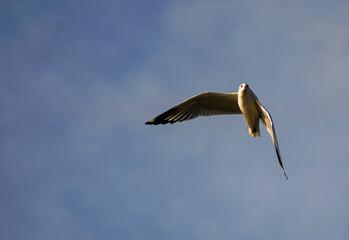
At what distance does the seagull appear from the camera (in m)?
11.8

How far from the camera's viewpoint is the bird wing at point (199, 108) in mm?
12648

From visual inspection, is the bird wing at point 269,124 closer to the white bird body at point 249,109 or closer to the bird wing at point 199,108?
the white bird body at point 249,109

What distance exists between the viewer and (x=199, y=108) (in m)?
12.9

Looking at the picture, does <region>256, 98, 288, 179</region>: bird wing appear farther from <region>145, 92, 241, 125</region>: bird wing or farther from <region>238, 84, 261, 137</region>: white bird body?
<region>145, 92, 241, 125</region>: bird wing

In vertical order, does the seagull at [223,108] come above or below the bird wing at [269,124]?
above

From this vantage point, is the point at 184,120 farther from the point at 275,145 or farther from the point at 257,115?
the point at 275,145

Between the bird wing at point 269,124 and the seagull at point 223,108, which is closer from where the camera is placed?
the bird wing at point 269,124

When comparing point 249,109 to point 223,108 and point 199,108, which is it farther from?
point 199,108

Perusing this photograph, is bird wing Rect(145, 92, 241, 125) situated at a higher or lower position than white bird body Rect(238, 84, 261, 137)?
higher

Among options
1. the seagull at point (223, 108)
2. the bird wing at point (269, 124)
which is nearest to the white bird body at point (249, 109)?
the seagull at point (223, 108)

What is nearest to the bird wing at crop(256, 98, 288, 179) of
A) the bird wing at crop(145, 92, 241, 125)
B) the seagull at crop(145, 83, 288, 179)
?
the seagull at crop(145, 83, 288, 179)

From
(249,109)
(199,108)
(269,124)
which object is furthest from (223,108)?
(269,124)

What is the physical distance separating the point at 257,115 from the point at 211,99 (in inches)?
50.1

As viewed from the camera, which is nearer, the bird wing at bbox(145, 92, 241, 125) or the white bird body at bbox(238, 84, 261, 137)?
the white bird body at bbox(238, 84, 261, 137)
